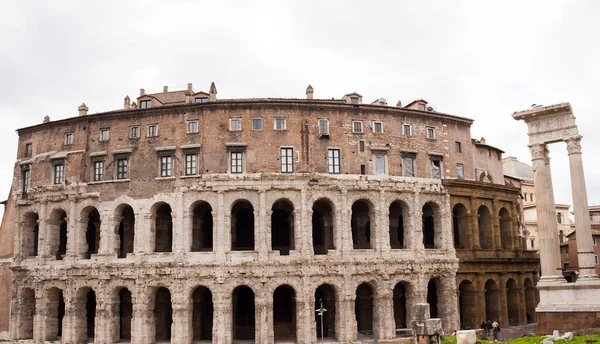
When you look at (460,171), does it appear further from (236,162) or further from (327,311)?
(236,162)

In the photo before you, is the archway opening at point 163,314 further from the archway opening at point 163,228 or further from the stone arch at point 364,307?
the stone arch at point 364,307

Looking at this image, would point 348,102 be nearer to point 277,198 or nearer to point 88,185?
point 277,198

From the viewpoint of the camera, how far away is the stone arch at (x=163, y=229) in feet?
122

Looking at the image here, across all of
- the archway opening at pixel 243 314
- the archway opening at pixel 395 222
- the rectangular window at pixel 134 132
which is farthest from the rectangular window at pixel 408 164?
the rectangular window at pixel 134 132

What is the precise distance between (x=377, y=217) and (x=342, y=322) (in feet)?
21.3

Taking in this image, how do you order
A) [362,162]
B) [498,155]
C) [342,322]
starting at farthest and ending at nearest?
[498,155], [362,162], [342,322]

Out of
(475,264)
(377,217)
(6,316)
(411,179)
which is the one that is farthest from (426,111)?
(6,316)

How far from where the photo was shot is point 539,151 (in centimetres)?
2970

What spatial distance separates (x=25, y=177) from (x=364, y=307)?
24.5 m

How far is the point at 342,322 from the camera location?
3412 centimetres

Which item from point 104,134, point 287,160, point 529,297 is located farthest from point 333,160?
point 529,297

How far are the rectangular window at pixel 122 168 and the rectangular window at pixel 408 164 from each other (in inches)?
678

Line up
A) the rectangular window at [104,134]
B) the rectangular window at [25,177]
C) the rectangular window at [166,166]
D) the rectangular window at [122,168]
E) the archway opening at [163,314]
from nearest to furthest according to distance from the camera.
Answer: the rectangular window at [166,166]
the archway opening at [163,314]
the rectangular window at [122,168]
the rectangular window at [104,134]
the rectangular window at [25,177]

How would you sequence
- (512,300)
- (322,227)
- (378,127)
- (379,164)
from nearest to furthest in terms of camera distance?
(379,164), (378,127), (322,227), (512,300)
